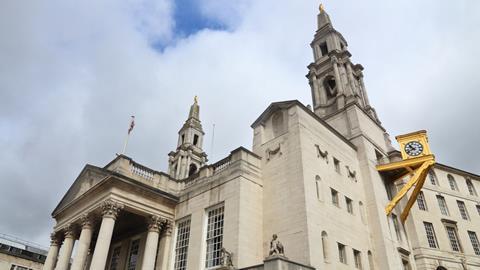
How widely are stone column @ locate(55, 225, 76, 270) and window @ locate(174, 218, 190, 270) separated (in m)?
7.65

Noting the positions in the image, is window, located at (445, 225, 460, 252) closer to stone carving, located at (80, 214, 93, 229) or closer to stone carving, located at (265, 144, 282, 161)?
stone carving, located at (265, 144, 282, 161)

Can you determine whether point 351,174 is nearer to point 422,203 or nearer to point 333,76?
point 422,203

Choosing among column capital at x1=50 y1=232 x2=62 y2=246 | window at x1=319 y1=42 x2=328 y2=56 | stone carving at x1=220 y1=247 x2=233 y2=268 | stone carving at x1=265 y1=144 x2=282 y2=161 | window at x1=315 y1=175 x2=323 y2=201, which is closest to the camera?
stone carving at x1=220 y1=247 x2=233 y2=268

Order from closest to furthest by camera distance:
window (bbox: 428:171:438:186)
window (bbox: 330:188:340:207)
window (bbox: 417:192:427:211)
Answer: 1. window (bbox: 330:188:340:207)
2. window (bbox: 417:192:427:211)
3. window (bbox: 428:171:438:186)

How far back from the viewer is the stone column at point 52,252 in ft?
87.5

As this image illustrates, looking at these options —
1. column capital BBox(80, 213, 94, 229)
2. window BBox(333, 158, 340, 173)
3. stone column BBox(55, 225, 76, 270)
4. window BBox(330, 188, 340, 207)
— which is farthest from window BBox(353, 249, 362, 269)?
stone column BBox(55, 225, 76, 270)

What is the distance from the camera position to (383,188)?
90.1ft

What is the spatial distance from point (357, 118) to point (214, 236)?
1563cm

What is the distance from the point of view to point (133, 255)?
2664cm

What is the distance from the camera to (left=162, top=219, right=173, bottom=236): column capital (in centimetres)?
2431

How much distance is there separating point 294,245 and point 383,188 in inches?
476

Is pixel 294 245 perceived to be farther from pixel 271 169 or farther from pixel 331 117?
pixel 331 117

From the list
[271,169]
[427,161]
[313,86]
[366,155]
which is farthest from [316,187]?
[313,86]

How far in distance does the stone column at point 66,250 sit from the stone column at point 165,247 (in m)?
6.34
